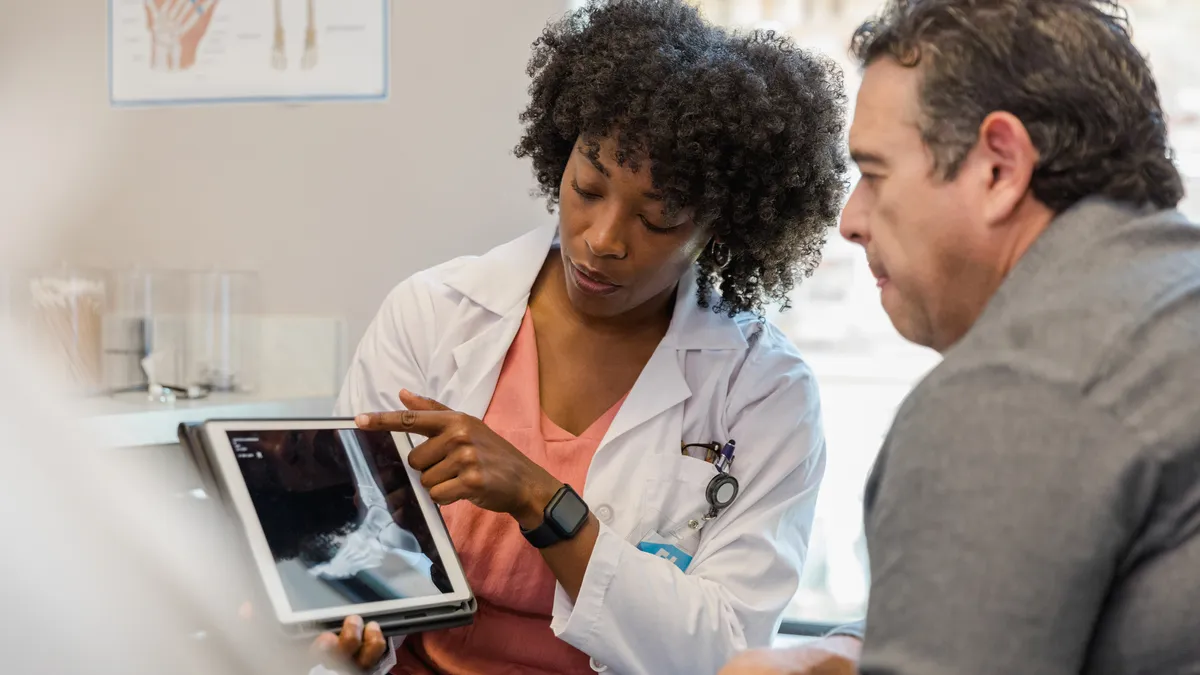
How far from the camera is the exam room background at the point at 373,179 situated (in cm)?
187

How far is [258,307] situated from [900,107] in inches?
59.4

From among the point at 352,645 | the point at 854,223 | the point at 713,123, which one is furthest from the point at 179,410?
the point at 854,223

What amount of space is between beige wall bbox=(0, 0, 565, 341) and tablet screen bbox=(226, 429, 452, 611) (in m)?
0.76

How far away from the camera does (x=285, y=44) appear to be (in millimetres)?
1981

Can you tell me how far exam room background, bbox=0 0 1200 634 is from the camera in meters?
1.87

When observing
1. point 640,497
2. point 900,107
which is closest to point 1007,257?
point 900,107

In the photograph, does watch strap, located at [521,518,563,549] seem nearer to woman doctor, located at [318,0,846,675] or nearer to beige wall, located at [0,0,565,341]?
woman doctor, located at [318,0,846,675]

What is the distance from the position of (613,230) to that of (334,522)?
1.49 feet

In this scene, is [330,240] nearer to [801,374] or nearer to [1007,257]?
[801,374]

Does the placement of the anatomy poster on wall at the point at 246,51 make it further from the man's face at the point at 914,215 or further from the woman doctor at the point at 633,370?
the man's face at the point at 914,215

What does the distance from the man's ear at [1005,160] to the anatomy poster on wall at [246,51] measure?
53.9 inches

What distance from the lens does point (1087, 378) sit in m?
0.61

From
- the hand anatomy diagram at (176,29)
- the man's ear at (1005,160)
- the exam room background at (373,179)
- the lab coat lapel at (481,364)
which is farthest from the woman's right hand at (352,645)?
the hand anatomy diagram at (176,29)

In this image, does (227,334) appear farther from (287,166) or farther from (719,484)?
(719,484)
